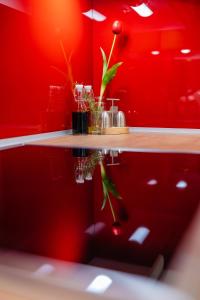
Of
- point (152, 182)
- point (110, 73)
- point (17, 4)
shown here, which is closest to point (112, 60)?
point (110, 73)

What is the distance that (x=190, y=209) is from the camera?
19.3 inches

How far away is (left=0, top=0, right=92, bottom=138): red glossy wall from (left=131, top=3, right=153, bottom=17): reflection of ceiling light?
0.86 feet

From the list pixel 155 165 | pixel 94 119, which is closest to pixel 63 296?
pixel 155 165

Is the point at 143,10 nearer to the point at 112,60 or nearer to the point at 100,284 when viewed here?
the point at 112,60

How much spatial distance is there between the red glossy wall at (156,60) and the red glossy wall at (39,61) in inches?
6.7

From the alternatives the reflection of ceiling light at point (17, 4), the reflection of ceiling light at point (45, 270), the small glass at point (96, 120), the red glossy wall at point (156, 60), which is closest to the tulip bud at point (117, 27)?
the red glossy wall at point (156, 60)

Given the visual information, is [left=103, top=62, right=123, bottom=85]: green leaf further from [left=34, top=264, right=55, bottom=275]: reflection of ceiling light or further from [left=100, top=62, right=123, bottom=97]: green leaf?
[left=34, top=264, right=55, bottom=275]: reflection of ceiling light

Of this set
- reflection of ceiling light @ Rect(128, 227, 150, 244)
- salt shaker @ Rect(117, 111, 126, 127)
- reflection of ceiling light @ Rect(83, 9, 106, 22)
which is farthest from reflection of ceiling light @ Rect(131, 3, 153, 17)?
reflection of ceiling light @ Rect(128, 227, 150, 244)

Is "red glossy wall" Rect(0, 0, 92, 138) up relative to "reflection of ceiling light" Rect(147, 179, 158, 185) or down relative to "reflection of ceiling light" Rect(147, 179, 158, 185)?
up

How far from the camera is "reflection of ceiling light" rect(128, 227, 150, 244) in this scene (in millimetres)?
375

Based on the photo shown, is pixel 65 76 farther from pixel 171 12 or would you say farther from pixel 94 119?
pixel 171 12

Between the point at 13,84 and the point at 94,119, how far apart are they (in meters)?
0.51

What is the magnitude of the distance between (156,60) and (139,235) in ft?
4.83

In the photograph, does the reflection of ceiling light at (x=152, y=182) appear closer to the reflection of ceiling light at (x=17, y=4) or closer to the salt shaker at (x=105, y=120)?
the reflection of ceiling light at (x=17, y=4)
